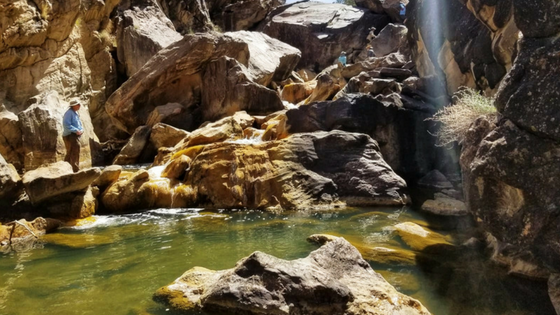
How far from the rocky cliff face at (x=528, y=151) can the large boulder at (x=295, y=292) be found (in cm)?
167

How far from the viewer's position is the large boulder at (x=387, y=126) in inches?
591

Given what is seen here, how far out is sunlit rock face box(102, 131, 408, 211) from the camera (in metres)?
12.1

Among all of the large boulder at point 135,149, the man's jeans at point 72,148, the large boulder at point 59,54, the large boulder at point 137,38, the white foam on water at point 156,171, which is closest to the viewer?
the man's jeans at point 72,148

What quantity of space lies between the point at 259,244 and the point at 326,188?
13.5 feet

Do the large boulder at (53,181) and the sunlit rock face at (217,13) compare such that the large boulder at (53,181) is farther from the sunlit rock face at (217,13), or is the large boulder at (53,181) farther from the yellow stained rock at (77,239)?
the sunlit rock face at (217,13)

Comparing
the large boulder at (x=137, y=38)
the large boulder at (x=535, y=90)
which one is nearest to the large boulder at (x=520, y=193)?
the large boulder at (x=535, y=90)

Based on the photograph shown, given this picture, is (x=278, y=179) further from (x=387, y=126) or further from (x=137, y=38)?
(x=137, y=38)

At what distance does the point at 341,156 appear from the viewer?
1285 centimetres

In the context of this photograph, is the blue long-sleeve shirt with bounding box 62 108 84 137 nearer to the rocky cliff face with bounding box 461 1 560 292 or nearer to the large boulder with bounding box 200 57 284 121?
the large boulder with bounding box 200 57 284 121

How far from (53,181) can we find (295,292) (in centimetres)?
825

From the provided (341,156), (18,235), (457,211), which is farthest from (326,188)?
(18,235)

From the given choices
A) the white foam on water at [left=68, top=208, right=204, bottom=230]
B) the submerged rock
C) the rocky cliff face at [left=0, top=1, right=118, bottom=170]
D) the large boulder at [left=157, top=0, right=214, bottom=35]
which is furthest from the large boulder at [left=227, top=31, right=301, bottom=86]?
the submerged rock

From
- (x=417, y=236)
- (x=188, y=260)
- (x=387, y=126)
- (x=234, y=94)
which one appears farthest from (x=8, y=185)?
(x=387, y=126)

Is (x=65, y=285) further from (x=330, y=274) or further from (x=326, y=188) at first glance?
(x=326, y=188)
